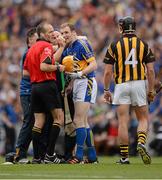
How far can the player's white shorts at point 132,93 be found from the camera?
14.2m

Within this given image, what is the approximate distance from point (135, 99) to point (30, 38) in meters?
2.13

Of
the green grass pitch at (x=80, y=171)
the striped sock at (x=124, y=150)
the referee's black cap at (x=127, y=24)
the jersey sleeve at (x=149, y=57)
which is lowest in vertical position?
the green grass pitch at (x=80, y=171)

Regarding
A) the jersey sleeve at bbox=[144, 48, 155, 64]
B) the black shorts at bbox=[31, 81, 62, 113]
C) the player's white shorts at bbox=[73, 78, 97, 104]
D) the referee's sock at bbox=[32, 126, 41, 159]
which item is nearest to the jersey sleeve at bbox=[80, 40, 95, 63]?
the player's white shorts at bbox=[73, 78, 97, 104]

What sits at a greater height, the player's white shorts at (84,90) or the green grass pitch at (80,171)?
the player's white shorts at (84,90)

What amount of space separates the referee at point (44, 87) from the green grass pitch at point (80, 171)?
2.07 ft

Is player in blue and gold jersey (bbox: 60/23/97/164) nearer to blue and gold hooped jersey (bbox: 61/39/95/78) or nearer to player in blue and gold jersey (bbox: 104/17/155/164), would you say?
blue and gold hooped jersey (bbox: 61/39/95/78)

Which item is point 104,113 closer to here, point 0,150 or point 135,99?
point 0,150

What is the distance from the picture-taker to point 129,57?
1413cm

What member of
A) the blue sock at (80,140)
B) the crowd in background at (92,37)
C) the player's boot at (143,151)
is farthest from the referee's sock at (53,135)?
the crowd in background at (92,37)

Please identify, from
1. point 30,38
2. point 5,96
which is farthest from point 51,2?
point 30,38

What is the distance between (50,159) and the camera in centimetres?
1451

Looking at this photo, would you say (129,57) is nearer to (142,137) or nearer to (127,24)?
(127,24)

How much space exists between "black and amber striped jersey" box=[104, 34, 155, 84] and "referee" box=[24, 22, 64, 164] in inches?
33.9

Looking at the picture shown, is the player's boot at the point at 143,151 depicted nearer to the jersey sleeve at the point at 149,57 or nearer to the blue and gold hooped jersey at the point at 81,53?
the jersey sleeve at the point at 149,57
